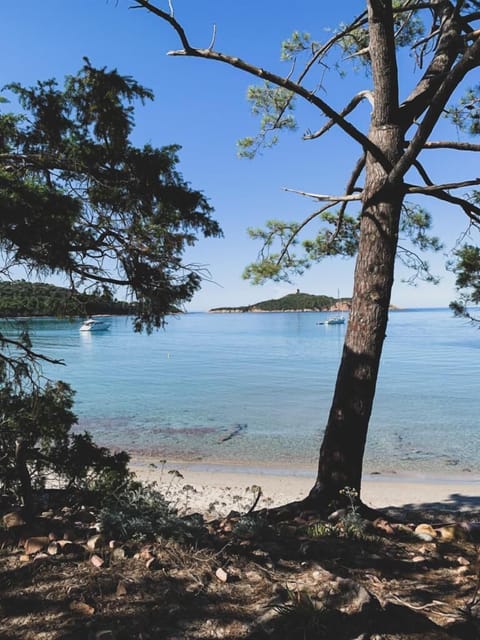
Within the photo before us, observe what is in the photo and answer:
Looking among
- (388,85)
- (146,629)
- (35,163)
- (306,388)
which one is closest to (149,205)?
(35,163)

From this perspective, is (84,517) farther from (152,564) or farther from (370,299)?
(370,299)

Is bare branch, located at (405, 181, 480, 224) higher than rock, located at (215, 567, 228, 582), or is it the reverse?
bare branch, located at (405, 181, 480, 224)

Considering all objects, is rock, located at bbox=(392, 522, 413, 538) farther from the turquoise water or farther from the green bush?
the turquoise water

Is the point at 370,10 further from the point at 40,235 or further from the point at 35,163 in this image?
the point at 40,235

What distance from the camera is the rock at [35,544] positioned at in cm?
287

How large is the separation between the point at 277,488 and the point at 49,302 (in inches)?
251

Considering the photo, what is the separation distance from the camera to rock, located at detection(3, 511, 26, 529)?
310 cm

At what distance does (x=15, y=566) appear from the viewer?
2.71 meters

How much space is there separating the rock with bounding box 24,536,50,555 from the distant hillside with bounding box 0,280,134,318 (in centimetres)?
164

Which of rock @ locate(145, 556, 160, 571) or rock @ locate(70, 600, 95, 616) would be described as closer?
rock @ locate(70, 600, 95, 616)

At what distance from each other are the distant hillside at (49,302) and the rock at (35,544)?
164 cm

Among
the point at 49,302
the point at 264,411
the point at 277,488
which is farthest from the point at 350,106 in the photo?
the point at 264,411

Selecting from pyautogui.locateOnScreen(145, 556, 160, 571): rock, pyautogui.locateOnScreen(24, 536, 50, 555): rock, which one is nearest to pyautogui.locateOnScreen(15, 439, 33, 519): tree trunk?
pyautogui.locateOnScreen(24, 536, 50, 555): rock

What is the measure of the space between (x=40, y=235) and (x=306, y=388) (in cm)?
2167
